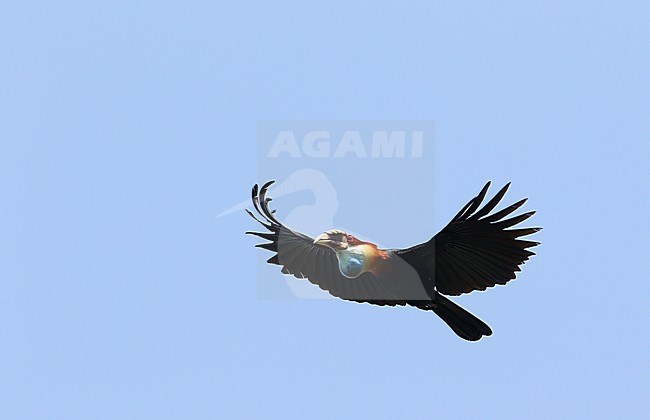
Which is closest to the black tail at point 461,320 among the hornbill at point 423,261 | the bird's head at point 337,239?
the hornbill at point 423,261

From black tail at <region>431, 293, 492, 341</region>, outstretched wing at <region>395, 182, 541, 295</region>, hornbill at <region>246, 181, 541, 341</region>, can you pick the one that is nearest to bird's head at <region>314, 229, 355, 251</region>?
hornbill at <region>246, 181, 541, 341</region>

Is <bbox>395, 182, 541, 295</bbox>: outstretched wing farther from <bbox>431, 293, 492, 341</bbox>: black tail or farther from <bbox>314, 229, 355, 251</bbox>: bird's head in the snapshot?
<bbox>314, 229, 355, 251</bbox>: bird's head

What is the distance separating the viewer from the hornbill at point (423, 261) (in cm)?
1109

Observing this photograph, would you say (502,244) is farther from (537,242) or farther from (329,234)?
(329,234)

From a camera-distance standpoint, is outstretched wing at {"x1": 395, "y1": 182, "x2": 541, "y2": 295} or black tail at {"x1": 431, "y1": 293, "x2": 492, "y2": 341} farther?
black tail at {"x1": 431, "y1": 293, "x2": 492, "y2": 341}

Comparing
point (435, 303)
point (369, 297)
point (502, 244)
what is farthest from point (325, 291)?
point (502, 244)

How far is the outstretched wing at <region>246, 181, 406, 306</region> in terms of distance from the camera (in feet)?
39.5

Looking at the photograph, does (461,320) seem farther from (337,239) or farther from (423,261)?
(337,239)

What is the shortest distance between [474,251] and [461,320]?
3.48 ft

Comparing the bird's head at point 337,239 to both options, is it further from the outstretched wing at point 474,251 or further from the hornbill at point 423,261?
the outstretched wing at point 474,251

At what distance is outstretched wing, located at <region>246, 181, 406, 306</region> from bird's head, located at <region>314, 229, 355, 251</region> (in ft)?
0.68

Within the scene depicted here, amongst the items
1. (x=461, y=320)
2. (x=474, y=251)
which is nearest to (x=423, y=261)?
(x=474, y=251)

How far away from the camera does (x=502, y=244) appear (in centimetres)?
1123

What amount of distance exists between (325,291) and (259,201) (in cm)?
139
